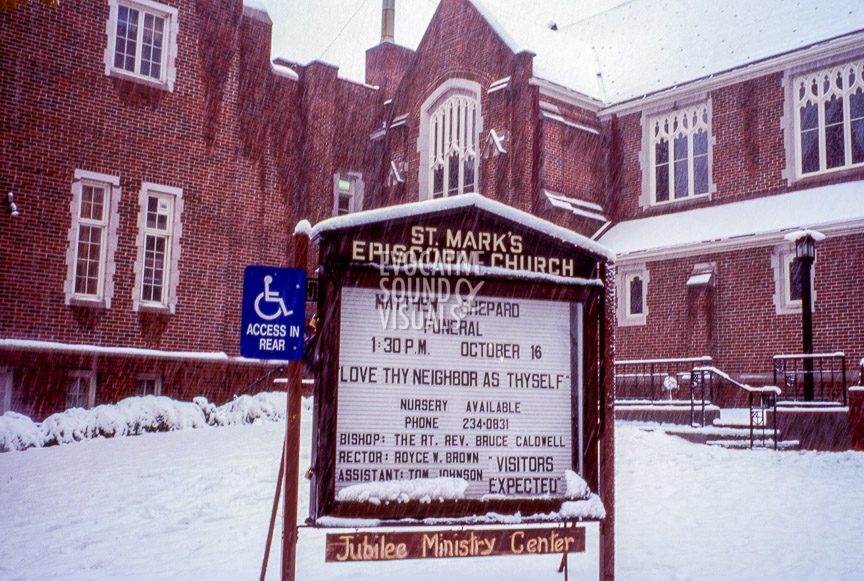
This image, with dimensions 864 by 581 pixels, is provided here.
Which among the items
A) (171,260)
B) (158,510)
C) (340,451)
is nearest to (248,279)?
(340,451)

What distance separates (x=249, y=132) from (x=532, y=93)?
7669 mm

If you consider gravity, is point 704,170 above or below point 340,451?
above

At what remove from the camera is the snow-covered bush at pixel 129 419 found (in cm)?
1232

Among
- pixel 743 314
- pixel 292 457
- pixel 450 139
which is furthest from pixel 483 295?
pixel 450 139

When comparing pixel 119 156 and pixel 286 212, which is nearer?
pixel 119 156

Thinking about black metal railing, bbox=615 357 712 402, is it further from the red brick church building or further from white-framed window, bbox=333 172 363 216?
white-framed window, bbox=333 172 363 216

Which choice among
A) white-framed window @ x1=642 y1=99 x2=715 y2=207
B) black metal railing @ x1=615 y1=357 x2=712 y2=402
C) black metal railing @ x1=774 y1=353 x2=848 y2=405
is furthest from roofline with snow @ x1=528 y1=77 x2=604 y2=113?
black metal railing @ x1=774 y1=353 x2=848 y2=405

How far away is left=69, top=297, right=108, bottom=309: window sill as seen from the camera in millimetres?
16344

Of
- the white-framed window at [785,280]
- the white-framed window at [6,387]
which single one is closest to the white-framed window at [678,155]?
the white-framed window at [785,280]

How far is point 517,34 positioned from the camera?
78.9 ft

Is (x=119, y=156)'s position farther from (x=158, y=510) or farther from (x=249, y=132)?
(x=158, y=510)

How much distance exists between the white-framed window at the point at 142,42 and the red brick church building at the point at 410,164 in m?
0.05

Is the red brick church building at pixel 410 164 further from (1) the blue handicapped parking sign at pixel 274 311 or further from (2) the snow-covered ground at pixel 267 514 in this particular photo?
(1) the blue handicapped parking sign at pixel 274 311

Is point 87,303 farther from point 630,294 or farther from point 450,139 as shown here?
point 630,294
